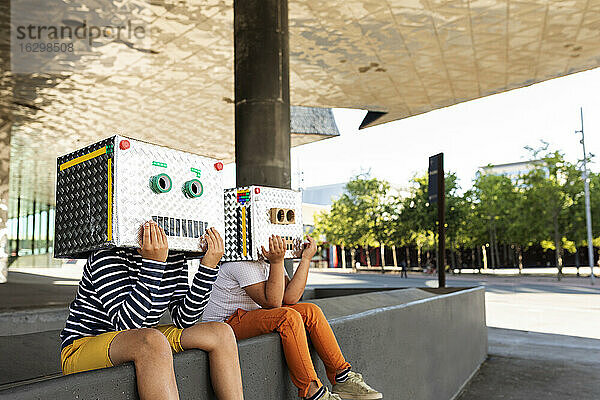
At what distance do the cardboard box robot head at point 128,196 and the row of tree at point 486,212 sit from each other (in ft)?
102

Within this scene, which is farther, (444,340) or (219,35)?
(219,35)

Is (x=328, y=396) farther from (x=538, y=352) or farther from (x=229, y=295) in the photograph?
(x=538, y=352)

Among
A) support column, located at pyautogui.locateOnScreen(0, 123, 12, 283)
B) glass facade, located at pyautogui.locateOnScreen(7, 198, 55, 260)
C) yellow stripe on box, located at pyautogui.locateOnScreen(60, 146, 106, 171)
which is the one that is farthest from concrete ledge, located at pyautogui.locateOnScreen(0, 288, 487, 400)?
glass facade, located at pyautogui.locateOnScreen(7, 198, 55, 260)

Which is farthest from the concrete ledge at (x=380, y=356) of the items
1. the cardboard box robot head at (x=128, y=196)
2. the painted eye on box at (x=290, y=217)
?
the painted eye on box at (x=290, y=217)

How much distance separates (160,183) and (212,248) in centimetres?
42

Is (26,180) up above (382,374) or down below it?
above

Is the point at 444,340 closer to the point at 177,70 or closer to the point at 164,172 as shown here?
the point at 164,172

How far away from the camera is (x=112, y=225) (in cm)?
206

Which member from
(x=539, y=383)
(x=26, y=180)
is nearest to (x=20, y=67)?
(x=539, y=383)

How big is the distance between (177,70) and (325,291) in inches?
251

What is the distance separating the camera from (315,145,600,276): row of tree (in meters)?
31.5

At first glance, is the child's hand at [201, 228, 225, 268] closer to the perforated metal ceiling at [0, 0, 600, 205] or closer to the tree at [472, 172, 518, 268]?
the perforated metal ceiling at [0, 0, 600, 205]

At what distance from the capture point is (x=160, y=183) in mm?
2195

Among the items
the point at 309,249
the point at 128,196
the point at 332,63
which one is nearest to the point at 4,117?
the point at 332,63
